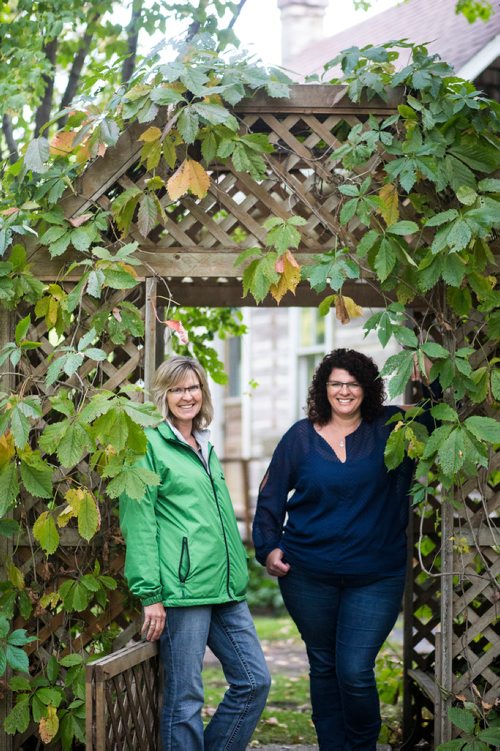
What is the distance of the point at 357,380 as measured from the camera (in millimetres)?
4270

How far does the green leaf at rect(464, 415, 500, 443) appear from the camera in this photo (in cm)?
386

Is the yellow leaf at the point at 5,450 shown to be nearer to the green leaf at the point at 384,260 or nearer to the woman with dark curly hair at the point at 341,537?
the woman with dark curly hair at the point at 341,537

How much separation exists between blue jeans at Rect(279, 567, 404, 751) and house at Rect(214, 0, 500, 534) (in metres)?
5.85

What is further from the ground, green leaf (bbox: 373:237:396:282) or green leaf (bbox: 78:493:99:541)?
green leaf (bbox: 373:237:396:282)

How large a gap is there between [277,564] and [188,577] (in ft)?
1.92

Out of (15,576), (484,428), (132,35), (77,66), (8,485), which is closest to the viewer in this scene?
(484,428)

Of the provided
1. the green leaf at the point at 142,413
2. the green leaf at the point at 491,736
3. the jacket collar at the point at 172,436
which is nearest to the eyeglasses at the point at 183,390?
the jacket collar at the point at 172,436

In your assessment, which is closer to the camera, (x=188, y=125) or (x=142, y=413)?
(x=142, y=413)

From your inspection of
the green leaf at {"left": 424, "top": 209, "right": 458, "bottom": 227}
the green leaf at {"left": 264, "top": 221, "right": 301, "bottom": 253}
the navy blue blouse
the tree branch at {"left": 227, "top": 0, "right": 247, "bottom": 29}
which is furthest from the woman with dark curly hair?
the tree branch at {"left": 227, "top": 0, "right": 247, "bottom": 29}

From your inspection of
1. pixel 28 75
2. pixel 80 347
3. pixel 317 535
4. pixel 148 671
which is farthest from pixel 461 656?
pixel 28 75

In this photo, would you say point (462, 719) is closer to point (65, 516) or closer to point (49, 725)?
point (49, 725)

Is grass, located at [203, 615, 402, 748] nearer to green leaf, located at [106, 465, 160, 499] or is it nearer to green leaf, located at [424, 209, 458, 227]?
green leaf, located at [106, 465, 160, 499]

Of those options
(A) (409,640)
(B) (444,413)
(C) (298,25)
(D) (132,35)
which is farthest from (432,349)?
(C) (298,25)

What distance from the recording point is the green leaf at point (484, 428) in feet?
12.7
